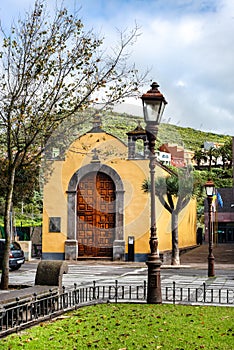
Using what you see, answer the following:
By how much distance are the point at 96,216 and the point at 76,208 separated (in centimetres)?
121

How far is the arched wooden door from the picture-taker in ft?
97.5

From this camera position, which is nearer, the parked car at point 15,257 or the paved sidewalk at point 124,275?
the paved sidewalk at point 124,275

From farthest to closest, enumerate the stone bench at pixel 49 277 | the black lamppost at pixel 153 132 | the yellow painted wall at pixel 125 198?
the yellow painted wall at pixel 125 198 < the black lamppost at pixel 153 132 < the stone bench at pixel 49 277

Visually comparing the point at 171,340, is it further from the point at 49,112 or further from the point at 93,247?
the point at 93,247

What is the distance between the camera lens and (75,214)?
3008 centimetres

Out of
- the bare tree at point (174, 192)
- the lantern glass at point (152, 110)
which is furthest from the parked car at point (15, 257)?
the lantern glass at point (152, 110)

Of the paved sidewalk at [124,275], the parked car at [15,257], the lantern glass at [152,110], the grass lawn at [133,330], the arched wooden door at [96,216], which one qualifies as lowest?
the paved sidewalk at [124,275]

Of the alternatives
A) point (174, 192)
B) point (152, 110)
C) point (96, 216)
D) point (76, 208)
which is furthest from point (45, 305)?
point (76, 208)

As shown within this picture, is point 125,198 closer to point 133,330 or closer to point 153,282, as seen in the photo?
point 153,282

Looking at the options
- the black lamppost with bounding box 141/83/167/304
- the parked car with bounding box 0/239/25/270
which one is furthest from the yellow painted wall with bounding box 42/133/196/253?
the black lamppost with bounding box 141/83/167/304

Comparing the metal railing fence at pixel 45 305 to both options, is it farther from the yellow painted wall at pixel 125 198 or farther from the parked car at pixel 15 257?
the yellow painted wall at pixel 125 198

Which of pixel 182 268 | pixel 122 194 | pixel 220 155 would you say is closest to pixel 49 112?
pixel 182 268

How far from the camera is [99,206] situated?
3000 centimetres

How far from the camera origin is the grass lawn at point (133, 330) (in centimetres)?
742
